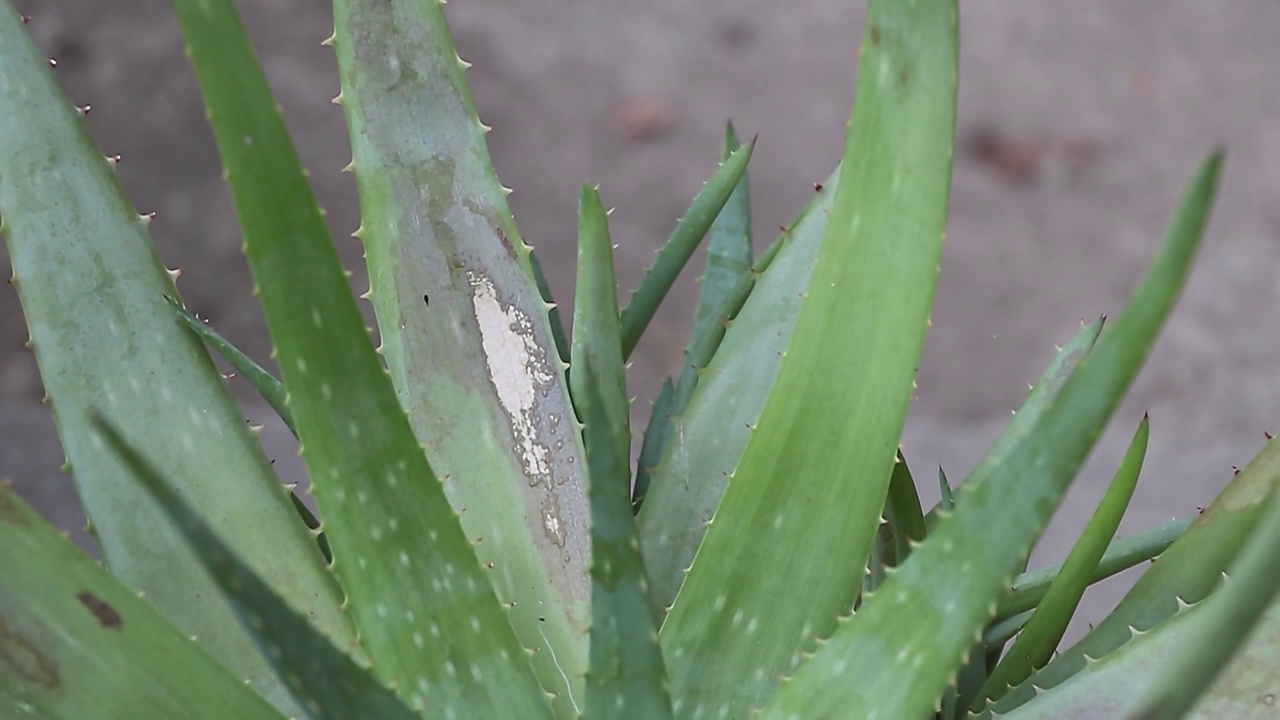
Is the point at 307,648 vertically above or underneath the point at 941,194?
underneath

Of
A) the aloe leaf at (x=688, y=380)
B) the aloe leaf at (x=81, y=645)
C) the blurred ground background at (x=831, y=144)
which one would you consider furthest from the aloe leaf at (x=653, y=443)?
the blurred ground background at (x=831, y=144)

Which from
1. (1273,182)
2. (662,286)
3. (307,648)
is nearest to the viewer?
(307,648)

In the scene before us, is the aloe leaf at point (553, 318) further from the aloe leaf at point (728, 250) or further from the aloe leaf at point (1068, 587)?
the aloe leaf at point (1068, 587)

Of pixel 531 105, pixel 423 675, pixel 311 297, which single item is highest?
pixel 311 297

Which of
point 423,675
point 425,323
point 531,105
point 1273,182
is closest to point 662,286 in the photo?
point 425,323

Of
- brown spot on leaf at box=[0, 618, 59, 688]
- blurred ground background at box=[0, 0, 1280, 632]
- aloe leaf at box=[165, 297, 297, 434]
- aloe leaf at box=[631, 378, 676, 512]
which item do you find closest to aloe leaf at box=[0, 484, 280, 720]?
brown spot on leaf at box=[0, 618, 59, 688]

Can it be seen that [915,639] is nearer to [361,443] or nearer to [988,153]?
[361,443]

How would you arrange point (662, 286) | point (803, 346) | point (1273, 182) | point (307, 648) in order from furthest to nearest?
point (1273, 182) → point (662, 286) → point (803, 346) → point (307, 648)

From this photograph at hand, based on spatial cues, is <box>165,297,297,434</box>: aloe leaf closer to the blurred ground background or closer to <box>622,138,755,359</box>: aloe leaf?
<box>622,138,755,359</box>: aloe leaf
